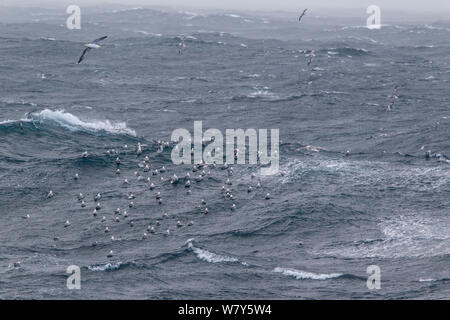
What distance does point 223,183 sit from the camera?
73.7 metres

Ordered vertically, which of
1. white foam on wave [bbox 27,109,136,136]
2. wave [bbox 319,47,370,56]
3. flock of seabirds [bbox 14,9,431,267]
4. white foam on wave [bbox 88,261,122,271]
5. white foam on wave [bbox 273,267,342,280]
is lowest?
white foam on wave [bbox 273,267,342,280]

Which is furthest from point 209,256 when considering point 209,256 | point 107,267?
point 107,267

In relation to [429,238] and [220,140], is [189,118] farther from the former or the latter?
[429,238]

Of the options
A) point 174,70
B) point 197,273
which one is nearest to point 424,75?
point 174,70

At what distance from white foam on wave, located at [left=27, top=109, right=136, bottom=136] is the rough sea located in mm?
329

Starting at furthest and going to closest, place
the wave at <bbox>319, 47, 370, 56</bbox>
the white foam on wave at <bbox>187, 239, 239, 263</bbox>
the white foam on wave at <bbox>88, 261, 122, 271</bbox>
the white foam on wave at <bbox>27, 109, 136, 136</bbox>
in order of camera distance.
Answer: the wave at <bbox>319, 47, 370, 56</bbox> → the white foam on wave at <bbox>27, 109, 136, 136</bbox> → the white foam on wave at <bbox>187, 239, 239, 263</bbox> → the white foam on wave at <bbox>88, 261, 122, 271</bbox>

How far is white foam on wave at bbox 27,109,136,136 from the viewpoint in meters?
90.9

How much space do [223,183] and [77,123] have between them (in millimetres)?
26083

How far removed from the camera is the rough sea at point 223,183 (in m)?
54.3

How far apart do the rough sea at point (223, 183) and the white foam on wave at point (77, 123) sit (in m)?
0.33

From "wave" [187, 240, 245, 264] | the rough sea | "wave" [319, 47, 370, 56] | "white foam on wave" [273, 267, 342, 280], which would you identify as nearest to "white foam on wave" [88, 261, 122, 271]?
the rough sea

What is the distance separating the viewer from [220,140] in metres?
87.8

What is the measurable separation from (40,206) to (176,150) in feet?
62.2

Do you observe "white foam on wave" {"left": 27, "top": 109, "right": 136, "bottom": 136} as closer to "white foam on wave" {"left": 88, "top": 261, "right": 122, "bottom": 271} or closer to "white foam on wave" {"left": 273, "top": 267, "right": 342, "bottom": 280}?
"white foam on wave" {"left": 88, "top": 261, "right": 122, "bottom": 271}
